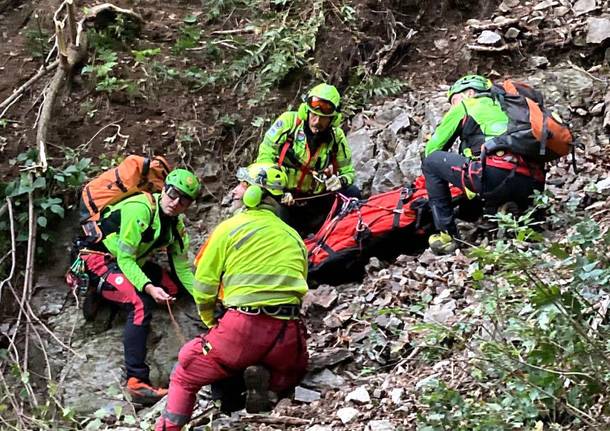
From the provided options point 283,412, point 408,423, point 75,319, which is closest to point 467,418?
point 408,423

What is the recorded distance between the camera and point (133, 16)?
399 inches

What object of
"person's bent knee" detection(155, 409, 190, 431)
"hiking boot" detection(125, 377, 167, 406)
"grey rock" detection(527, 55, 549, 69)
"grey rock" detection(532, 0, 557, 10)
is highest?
"grey rock" detection(532, 0, 557, 10)

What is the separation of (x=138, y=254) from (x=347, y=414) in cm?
285

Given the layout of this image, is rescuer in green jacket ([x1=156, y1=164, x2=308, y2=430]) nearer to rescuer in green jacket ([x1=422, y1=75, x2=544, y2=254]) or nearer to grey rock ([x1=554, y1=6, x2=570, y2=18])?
rescuer in green jacket ([x1=422, y1=75, x2=544, y2=254])

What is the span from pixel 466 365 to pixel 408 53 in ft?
17.9

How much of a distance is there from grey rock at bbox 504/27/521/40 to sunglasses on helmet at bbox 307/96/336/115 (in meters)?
2.78

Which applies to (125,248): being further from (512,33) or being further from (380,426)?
(512,33)

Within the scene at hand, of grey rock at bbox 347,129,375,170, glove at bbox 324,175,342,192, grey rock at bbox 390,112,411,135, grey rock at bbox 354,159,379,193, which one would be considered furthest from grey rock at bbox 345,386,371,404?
grey rock at bbox 390,112,411,135

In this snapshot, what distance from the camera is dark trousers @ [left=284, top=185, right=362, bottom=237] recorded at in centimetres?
784

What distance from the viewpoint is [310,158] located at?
7.71m

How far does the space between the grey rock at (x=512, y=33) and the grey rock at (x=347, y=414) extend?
5.35 metres

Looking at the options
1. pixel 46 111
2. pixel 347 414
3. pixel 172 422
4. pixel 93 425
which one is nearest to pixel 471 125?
pixel 347 414

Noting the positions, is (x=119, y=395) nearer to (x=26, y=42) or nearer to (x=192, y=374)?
(x=192, y=374)

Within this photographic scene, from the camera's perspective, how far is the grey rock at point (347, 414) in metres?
5.04
